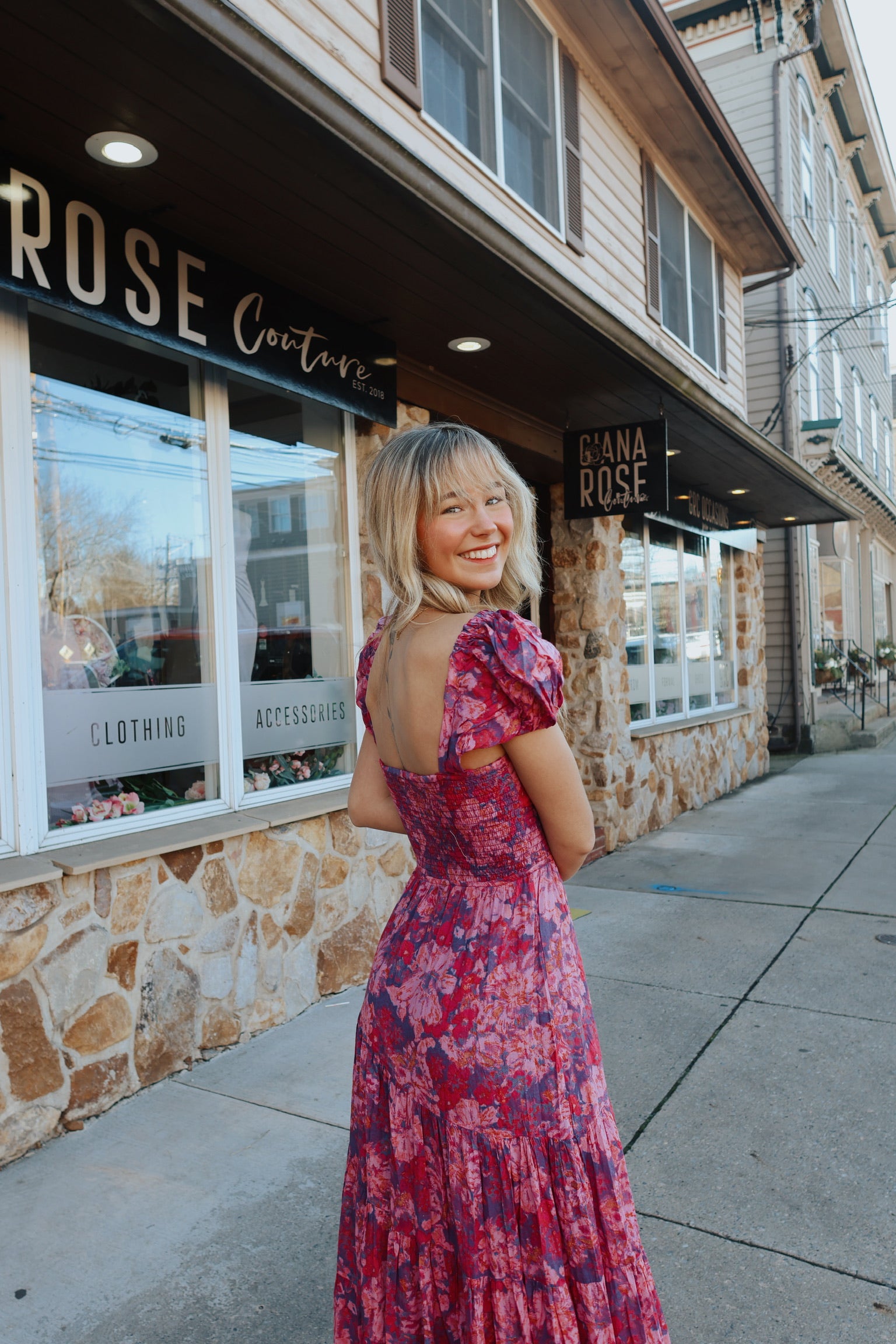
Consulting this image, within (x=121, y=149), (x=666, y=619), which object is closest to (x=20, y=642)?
(x=121, y=149)

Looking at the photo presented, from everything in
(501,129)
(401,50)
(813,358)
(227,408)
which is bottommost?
(227,408)

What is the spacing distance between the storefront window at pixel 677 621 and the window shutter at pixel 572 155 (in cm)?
255

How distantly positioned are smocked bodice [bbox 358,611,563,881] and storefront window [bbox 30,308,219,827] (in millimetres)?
2105

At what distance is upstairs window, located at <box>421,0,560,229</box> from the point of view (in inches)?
195

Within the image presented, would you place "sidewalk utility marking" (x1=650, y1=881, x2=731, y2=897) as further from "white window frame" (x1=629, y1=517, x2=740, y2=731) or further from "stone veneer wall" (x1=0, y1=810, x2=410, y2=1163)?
"stone veneer wall" (x1=0, y1=810, x2=410, y2=1163)

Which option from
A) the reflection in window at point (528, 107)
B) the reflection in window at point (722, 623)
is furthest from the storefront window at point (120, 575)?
the reflection in window at point (722, 623)

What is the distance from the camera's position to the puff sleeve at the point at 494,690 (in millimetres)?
1542

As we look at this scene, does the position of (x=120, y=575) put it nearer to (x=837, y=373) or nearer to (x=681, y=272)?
(x=681, y=272)

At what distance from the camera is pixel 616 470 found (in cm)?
633

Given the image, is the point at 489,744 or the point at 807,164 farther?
the point at 807,164

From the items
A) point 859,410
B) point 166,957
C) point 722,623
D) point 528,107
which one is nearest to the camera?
point 166,957

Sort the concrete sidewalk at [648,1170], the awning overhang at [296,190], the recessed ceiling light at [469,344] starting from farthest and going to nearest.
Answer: the recessed ceiling light at [469,344] < the awning overhang at [296,190] < the concrete sidewalk at [648,1170]

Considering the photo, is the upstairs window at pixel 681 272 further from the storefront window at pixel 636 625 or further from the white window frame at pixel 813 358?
the white window frame at pixel 813 358

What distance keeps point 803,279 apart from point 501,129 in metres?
10.1
